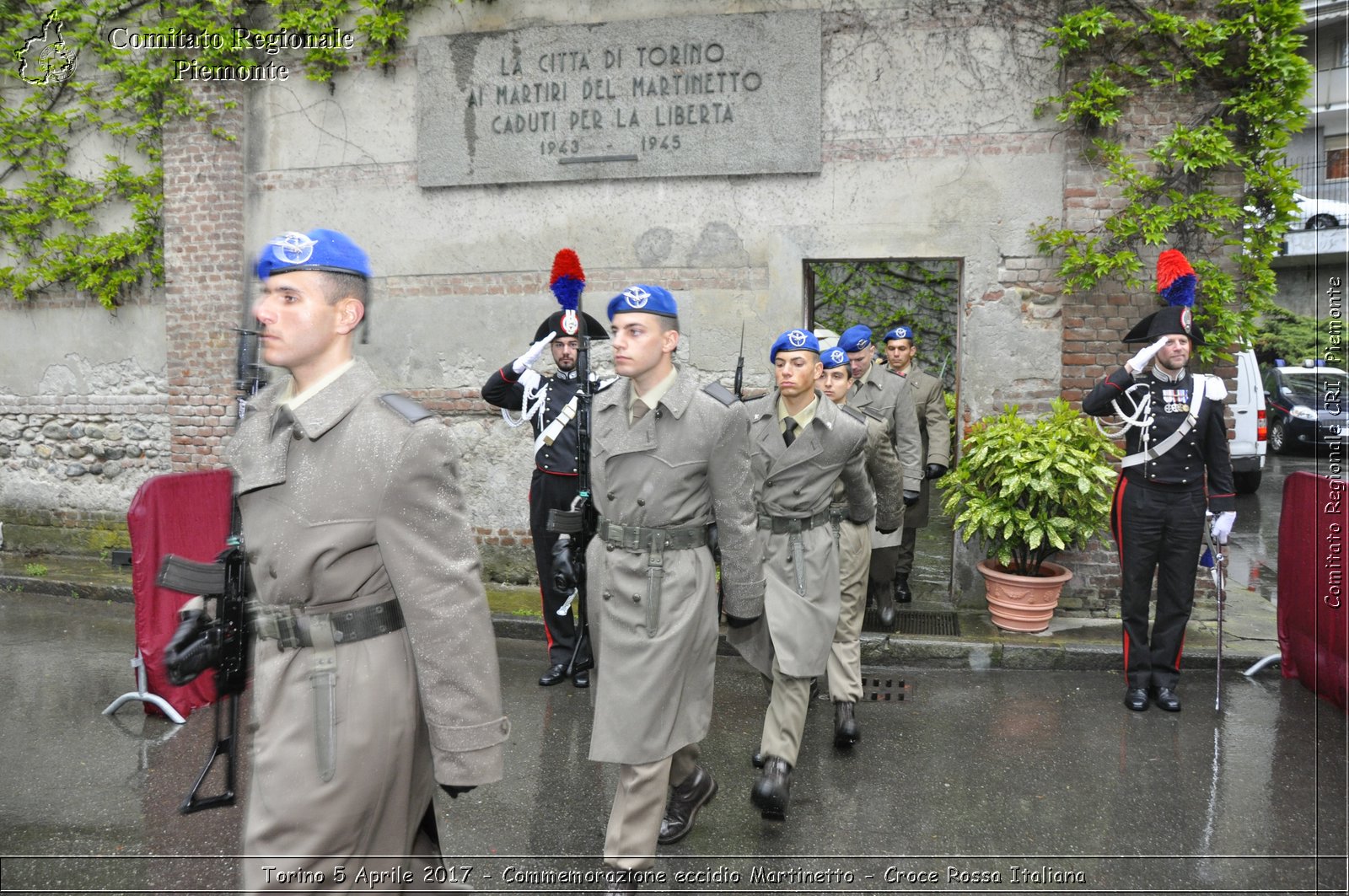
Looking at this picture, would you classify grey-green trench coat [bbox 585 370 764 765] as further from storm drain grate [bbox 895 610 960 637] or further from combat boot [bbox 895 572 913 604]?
combat boot [bbox 895 572 913 604]

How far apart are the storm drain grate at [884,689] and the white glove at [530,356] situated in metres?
2.79

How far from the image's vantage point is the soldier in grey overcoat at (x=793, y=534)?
429 centimetres

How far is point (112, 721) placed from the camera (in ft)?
17.8

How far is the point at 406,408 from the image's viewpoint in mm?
2406

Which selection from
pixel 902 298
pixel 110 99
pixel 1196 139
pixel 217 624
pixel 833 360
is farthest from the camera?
pixel 902 298

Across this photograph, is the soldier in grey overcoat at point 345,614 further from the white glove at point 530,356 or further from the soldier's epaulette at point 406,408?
the white glove at point 530,356

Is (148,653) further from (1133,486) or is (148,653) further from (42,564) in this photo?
(1133,486)

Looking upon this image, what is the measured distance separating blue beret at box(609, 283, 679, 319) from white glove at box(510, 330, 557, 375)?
2.20m

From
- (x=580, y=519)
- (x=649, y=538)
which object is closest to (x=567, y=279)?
(x=580, y=519)

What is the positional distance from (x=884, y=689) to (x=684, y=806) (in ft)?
7.64

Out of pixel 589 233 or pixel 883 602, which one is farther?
pixel 589 233

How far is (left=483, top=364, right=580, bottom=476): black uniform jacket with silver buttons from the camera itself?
6008mm

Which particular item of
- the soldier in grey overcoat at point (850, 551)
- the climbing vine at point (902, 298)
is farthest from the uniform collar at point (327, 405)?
the climbing vine at point (902, 298)

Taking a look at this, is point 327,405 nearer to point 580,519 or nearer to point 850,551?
point 580,519
